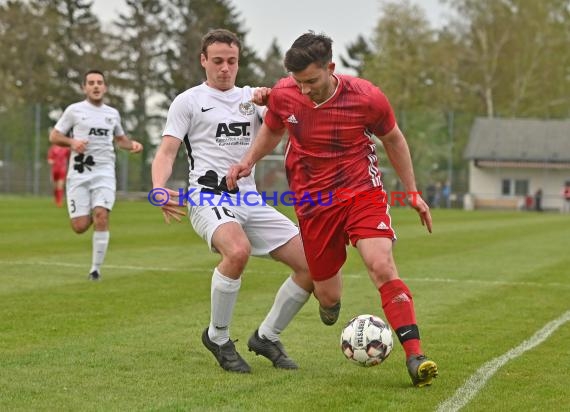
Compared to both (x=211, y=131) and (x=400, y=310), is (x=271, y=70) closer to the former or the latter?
(x=211, y=131)

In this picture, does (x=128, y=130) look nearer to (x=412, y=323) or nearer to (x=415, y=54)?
(x=415, y=54)

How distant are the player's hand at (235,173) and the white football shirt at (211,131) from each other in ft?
0.61

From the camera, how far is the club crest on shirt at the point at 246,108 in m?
7.18

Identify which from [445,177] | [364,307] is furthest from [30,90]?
[364,307]

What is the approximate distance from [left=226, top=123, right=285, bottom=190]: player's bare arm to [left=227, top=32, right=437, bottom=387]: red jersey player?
0.05 meters

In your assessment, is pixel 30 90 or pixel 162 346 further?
pixel 30 90

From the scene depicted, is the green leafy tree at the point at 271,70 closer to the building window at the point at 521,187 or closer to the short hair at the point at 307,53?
the building window at the point at 521,187

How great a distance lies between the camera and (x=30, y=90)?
2763 inches

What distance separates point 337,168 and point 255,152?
644mm

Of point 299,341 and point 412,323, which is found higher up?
point 412,323

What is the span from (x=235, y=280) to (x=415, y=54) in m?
69.2

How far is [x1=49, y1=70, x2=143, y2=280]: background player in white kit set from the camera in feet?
40.9

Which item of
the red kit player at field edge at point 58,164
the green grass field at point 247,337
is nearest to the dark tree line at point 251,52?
the red kit player at field edge at point 58,164

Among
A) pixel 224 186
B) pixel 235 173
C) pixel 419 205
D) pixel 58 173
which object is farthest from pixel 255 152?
pixel 58 173
